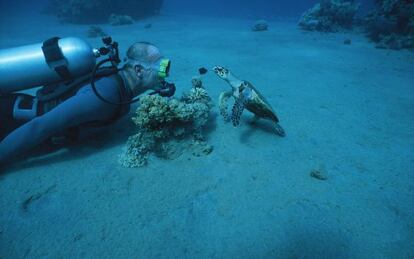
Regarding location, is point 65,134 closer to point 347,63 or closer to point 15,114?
point 15,114

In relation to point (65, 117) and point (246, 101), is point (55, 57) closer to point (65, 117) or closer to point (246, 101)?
point (65, 117)

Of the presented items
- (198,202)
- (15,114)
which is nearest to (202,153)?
(198,202)

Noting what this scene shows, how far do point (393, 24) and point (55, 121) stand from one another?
14609 millimetres

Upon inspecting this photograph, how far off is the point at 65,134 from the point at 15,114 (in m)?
0.76

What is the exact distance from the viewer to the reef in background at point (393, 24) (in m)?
11.0

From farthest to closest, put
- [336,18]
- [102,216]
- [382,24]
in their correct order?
[336,18]
[382,24]
[102,216]

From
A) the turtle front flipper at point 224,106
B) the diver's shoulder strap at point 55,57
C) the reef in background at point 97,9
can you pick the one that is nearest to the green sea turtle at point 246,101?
the turtle front flipper at point 224,106

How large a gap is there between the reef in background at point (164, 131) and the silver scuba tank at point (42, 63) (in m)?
1.08

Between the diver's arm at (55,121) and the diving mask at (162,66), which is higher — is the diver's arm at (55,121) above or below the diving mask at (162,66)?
below

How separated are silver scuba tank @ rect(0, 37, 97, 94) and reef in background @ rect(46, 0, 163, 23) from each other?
62.5 feet

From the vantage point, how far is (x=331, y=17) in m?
15.8

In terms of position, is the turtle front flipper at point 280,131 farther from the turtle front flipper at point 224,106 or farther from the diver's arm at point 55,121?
the diver's arm at point 55,121

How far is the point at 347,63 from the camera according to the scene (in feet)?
27.1

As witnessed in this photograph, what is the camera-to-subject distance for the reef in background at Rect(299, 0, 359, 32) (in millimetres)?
15117
